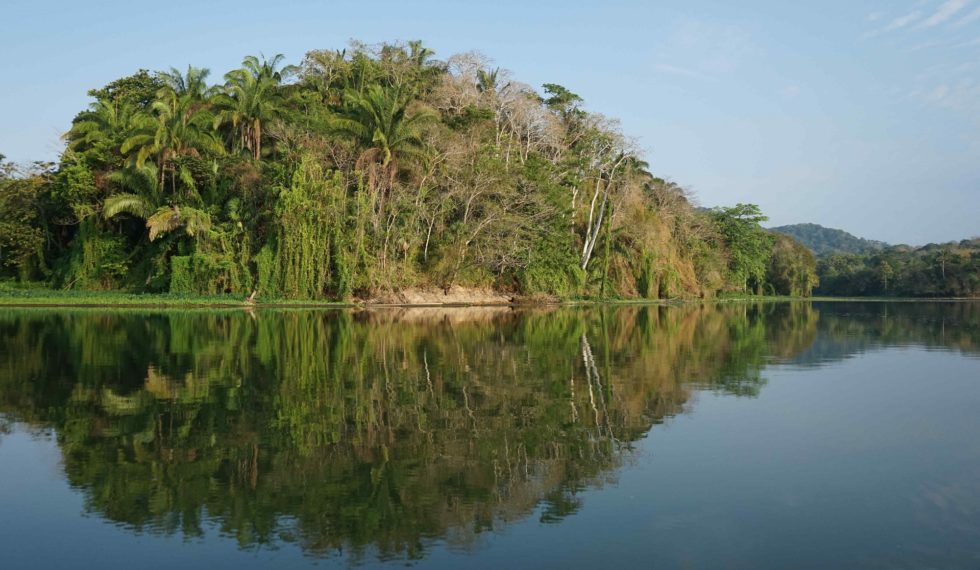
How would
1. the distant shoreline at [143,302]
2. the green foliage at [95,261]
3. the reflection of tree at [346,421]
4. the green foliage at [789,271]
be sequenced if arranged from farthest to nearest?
the green foliage at [789,271]
the green foliage at [95,261]
the distant shoreline at [143,302]
the reflection of tree at [346,421]

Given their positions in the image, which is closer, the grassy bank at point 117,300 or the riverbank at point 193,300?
the grassy bank at point 117,300

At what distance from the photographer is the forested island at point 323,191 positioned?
42406mm

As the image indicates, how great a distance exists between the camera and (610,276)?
60.5 meters

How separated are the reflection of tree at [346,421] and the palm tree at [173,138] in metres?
23.1

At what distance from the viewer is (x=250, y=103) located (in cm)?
4738

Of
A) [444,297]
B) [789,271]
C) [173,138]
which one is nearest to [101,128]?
[173,138]

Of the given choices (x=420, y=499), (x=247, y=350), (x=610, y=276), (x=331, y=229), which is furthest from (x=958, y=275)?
(x=420, y=499)

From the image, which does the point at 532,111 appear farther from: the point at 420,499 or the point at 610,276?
the point at 420,499

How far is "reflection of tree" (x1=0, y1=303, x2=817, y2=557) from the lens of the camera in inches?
275

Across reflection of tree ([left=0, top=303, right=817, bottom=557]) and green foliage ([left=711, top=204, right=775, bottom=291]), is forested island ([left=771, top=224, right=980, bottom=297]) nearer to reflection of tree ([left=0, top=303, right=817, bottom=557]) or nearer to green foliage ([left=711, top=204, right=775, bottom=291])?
green foliage ([left=711, top=204, right=775, bottom=291])

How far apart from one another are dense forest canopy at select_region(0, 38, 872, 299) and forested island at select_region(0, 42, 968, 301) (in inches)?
4.9

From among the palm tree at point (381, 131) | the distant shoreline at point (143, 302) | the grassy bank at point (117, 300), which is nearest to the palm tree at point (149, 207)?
the grassy bank at point (117, 300)

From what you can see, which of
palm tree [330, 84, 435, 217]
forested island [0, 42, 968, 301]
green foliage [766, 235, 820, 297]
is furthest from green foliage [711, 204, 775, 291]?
palm tree [330, 84, 435, 217]

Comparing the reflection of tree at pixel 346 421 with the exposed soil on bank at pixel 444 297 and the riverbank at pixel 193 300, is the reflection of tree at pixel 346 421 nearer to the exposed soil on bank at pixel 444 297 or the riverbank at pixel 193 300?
the riverbank at pixel 193 300
